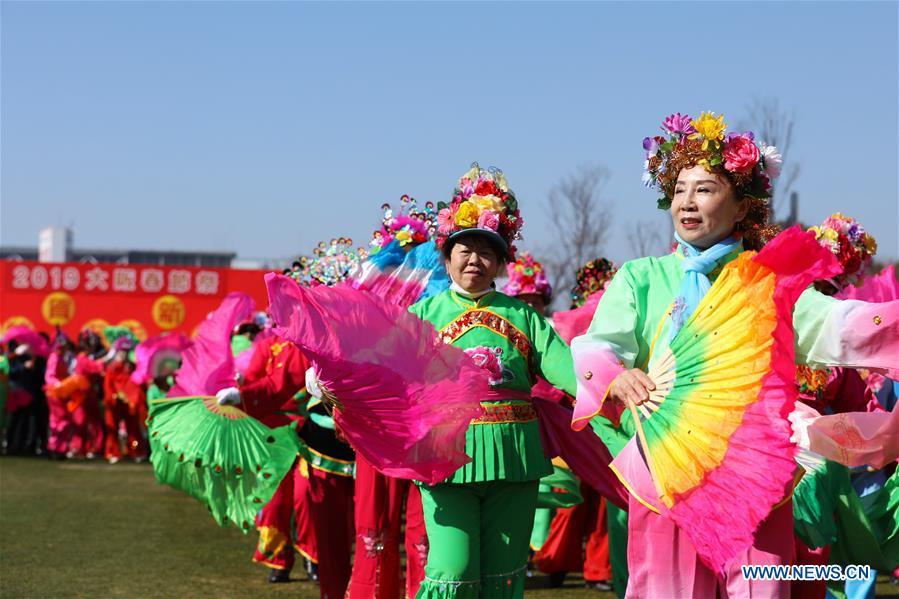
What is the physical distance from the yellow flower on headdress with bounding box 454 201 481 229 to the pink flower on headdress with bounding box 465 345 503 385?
0.58 meters

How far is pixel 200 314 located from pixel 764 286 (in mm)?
20779

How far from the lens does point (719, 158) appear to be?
161 inches

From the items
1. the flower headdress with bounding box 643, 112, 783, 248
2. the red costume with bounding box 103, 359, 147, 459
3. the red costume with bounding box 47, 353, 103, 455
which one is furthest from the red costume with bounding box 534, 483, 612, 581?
the red costume with bounding box 47, 353, 103, 455

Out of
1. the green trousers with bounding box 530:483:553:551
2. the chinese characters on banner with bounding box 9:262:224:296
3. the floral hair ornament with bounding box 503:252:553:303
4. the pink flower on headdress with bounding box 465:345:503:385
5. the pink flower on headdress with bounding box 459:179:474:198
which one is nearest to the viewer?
the pink flower on headdress with bounding box 465:345:503:385

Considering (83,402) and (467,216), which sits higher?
(467,216)

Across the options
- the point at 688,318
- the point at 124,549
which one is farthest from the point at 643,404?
the point at 124,549

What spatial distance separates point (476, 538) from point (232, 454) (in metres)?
2.84

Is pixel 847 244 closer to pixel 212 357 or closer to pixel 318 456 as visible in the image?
pixel 318 456

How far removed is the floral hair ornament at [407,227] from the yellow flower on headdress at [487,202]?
145 cm

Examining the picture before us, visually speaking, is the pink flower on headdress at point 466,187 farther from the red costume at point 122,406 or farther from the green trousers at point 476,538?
the red costume at point 122,406

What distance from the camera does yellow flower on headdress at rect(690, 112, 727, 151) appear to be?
411cm

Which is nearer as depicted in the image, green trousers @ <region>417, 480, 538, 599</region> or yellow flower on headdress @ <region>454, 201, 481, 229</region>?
green trousers @ <region>417, 480, 538, 599</region>

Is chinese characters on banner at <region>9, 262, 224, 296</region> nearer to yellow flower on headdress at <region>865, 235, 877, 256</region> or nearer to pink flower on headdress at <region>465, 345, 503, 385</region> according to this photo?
yellow flower on headdress at <region>865, 235, 877, 256</region>

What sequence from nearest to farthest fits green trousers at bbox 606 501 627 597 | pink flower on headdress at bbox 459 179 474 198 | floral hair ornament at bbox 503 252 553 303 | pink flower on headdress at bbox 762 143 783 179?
pink flower on headdress at bbox 762 143 783 179, pink flower on headdress at bbox 459 179 474 198, green trousers at bbox 606 501 627 597, floral hair ornament at bbox 503 252 553 303
